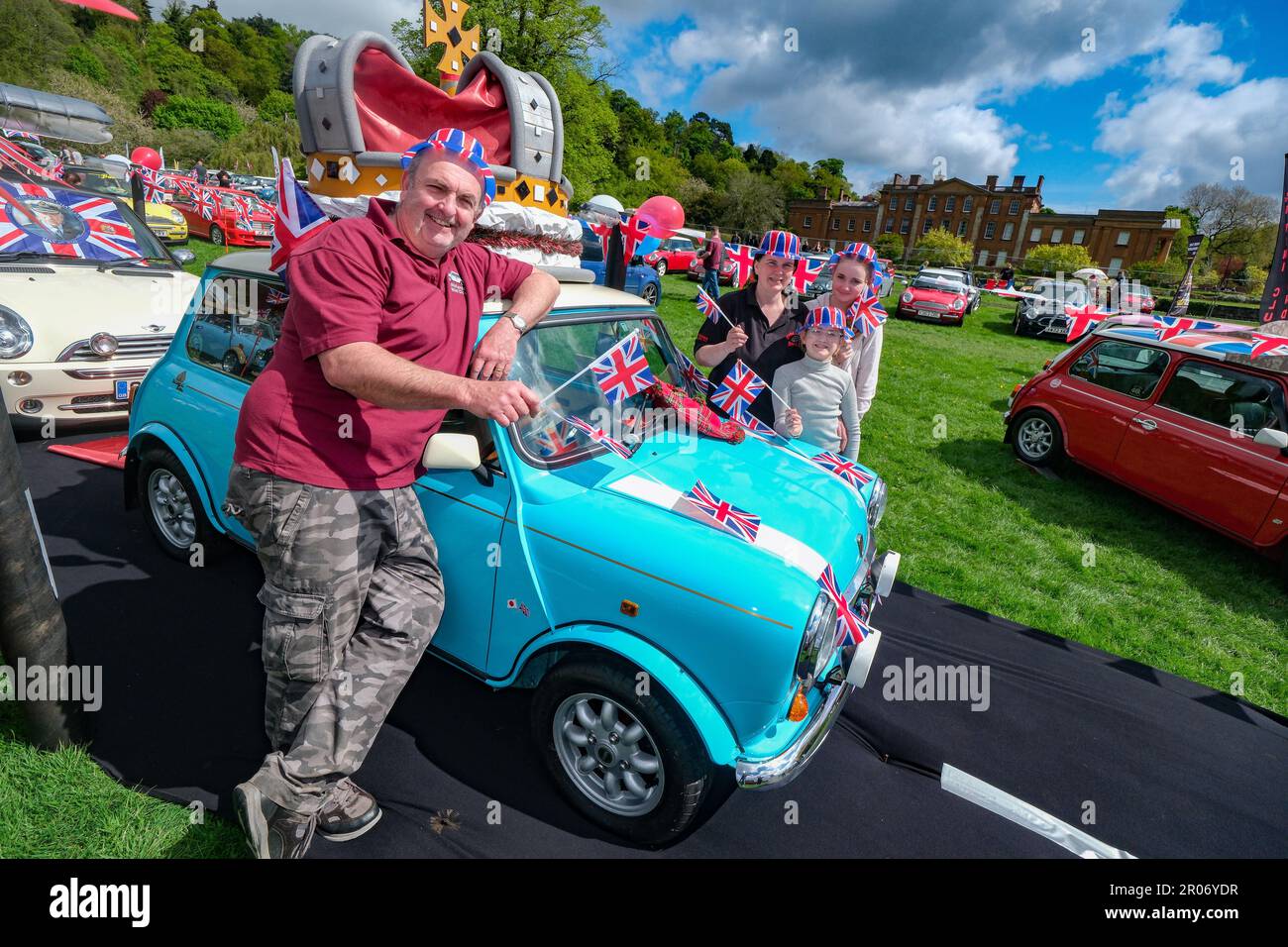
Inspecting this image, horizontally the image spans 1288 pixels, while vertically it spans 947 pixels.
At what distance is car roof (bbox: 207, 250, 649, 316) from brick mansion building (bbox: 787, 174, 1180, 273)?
58945mm

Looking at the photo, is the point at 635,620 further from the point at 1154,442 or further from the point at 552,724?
the point at 1154,442

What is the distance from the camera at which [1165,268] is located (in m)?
42.7

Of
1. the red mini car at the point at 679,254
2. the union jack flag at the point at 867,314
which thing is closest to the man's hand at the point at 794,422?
the union jack flag at the point at 867,314

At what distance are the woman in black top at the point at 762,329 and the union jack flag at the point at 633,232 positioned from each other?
1188 mm

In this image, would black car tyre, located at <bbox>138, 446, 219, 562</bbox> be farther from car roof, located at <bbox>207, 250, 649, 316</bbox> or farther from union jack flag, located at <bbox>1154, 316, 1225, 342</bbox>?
union jack flag, located at <bbox>1154, 316, 1225, 342</bbox>

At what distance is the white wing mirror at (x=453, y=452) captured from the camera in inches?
84.9

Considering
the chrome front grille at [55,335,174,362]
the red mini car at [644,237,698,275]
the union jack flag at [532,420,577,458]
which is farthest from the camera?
the red mini car at [644,237,698,275]

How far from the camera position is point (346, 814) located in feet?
8.21

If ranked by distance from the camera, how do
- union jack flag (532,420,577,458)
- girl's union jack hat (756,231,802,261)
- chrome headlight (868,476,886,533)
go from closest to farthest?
union jack flag (532,420,577,458), chrome headlight (868,476,886,533), girl's union jack hat (756,231,802,261)

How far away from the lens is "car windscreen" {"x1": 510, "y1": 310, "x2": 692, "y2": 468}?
265cm

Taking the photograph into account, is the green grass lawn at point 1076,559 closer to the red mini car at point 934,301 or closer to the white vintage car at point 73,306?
the white vintage car at point 73,306

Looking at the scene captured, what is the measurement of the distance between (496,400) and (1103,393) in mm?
7053

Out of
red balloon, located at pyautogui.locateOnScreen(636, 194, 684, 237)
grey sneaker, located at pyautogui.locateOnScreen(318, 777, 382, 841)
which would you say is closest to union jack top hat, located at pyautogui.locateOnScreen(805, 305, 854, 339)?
grey sneaker, located at pyautogui.locateOnScreen(318, 777, 382, 841)
